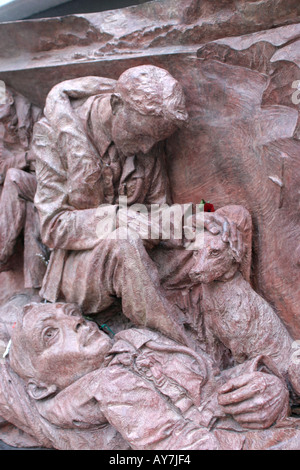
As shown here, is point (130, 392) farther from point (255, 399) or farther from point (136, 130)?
point (136, 130)

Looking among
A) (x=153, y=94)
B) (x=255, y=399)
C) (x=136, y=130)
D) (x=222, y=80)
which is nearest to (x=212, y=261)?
(x=255, y=399)

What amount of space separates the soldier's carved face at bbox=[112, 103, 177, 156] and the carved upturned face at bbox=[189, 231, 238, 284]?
2.38 feet

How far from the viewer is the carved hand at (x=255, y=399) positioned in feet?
8.21

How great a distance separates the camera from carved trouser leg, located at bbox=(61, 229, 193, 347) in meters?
2.94

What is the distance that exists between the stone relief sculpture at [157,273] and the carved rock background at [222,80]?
1 centimetres

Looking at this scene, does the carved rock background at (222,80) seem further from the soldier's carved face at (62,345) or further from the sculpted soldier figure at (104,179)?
the soldier's carved face at (62,345)

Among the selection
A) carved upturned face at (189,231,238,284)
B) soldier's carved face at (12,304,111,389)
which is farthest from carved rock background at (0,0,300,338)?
soldier's carved face at (12,304,111,389)

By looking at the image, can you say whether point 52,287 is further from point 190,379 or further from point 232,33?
point 232,33

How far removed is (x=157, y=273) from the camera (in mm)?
3029

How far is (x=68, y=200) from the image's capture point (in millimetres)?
3279

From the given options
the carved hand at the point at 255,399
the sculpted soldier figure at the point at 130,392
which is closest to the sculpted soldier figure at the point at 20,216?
the sculpted soldier figure at the point at 130,392

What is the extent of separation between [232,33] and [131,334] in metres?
2.07

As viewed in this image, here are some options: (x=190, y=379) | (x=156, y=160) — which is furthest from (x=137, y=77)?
(x=190, y=379)

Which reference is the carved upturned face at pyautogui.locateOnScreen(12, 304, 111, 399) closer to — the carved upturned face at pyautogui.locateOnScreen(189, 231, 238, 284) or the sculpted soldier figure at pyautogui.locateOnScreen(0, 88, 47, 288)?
the sculpted soldier figure at pyautogui.locateOnScreen(0, 88, 47, 288)
